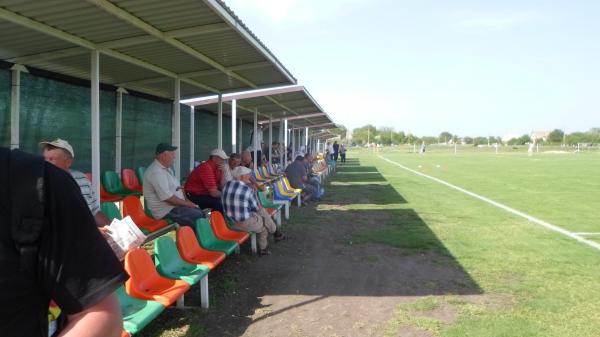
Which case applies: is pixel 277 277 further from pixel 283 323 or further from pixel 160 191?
pixel 160 191

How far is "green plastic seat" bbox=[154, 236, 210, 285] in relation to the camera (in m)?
4.36

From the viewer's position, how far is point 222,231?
6.27 m

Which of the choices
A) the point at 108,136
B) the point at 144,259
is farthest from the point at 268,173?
the point at 144,259

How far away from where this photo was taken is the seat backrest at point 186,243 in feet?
16.0

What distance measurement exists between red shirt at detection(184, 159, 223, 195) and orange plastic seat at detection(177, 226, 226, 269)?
2358mm

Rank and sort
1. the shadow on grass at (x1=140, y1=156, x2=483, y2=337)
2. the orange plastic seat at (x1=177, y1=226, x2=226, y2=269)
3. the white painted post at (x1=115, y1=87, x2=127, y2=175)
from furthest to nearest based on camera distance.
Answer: the white painted post at (x1=115, y1=87, x2=127, y2=175), the orange plastic seat at (x1=177, y1=226, x2=226, y2=269), the shadow on grass at (x1=140, y1=156, x2=483, y2=337)

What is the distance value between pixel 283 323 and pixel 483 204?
30.5ft

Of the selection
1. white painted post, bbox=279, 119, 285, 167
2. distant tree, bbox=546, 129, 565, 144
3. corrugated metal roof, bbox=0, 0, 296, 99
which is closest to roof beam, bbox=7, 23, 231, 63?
corrugated metal roof, bbox=0, 0, 296, 99

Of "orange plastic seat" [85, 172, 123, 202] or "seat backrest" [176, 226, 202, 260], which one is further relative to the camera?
"orange plastic seat" [85, 172, 123, 202]

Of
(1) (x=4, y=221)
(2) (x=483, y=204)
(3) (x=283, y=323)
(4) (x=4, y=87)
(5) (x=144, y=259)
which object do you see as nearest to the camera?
(1) (x=4, y=221)

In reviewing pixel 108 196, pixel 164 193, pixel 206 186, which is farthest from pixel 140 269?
pixel 108 196

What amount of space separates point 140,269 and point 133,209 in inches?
105

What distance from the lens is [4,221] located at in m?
0.98

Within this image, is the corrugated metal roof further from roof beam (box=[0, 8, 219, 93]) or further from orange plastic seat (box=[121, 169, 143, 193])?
orange plastic seat (box=[121, 169, 143, 193])
